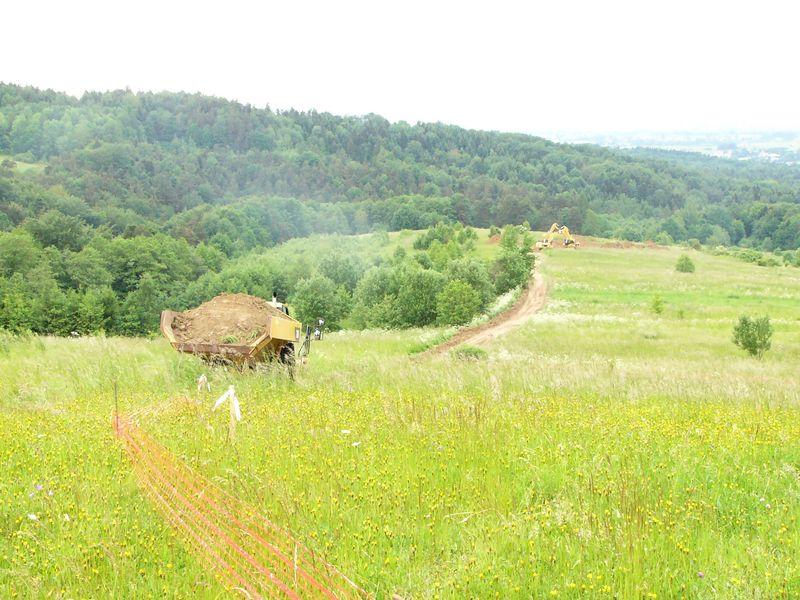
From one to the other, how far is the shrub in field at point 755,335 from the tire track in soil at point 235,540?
1050 inches

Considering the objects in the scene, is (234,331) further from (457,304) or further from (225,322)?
(457,304)

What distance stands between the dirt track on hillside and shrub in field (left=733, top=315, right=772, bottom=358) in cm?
1107

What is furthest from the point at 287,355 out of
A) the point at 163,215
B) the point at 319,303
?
the point at 163,215

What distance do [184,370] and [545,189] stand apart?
7610 inches

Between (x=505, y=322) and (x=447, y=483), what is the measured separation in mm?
34263

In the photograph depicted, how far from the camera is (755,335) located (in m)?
26.5

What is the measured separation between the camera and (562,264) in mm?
71250

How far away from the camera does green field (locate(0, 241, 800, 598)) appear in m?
4.21

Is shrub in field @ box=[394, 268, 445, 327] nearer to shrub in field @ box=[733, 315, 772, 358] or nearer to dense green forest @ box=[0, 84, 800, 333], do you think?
shrub in field @ box=[733, 315, 772, 358]

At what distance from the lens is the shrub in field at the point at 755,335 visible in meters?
26.5

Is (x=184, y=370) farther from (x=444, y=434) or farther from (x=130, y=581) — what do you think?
(x=130, y=581)

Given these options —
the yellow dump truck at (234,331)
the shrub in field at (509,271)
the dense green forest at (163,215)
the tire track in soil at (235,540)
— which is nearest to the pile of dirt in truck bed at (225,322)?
the yellow dump truck at (234,331)

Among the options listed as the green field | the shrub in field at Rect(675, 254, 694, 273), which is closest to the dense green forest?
the shrub in field at Rect(675, 254, 694, 273)

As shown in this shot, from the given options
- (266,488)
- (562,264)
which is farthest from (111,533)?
(562,264)
